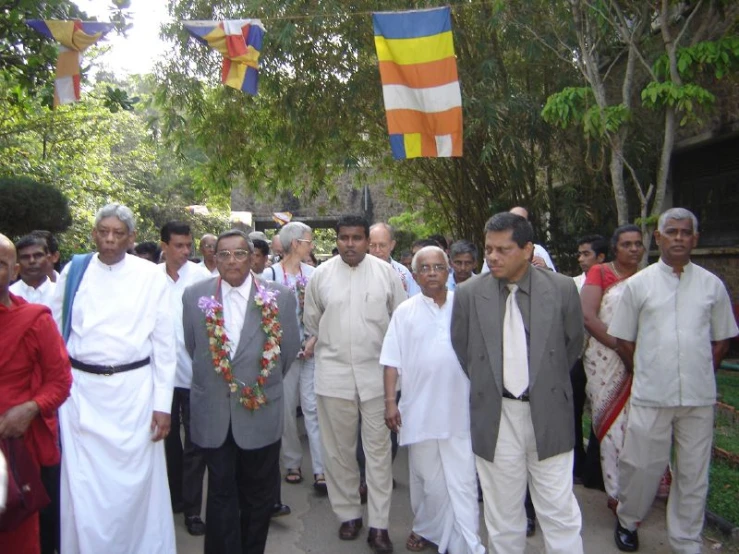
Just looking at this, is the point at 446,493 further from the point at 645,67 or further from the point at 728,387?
the point at 645,67

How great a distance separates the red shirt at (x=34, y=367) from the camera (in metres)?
3.51

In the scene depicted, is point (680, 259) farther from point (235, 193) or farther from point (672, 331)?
point (235, 193)

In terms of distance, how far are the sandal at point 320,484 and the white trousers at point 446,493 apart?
4.63 ft

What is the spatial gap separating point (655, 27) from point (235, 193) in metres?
18.0

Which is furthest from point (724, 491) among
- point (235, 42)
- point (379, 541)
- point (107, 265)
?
point (235, 42)

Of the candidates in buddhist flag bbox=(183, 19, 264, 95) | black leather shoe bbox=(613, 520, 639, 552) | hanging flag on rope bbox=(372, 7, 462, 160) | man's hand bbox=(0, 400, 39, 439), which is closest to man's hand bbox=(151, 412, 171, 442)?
man's hand bbox=(0, 400, 39, 439)

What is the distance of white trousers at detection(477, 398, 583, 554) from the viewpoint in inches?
153

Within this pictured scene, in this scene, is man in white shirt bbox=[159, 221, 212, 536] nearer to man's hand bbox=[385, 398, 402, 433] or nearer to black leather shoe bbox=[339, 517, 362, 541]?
black leather shoe bbox=[339, 517, 362, 541]

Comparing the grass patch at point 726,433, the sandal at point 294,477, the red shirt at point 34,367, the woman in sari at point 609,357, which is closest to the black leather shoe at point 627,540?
the woman in sari at point 609,357

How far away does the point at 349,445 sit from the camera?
5371 millimetres

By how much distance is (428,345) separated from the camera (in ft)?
16.1

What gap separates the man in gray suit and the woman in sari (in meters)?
1.50

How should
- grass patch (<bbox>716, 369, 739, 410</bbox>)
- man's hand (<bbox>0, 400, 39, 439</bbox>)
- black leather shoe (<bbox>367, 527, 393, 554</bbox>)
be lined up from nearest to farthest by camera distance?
1. man's hand (<bbox>0, 400, 39, 439</bbox>)
2. black leather shoe (<bbox>367, 527, 393, 554</bbox>)
3. grass patch (<bbox>716, 369, 739, 410</bbox>)

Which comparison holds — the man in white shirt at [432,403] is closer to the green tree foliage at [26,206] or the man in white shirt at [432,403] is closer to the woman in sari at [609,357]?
the woman in sari at [609,357]
